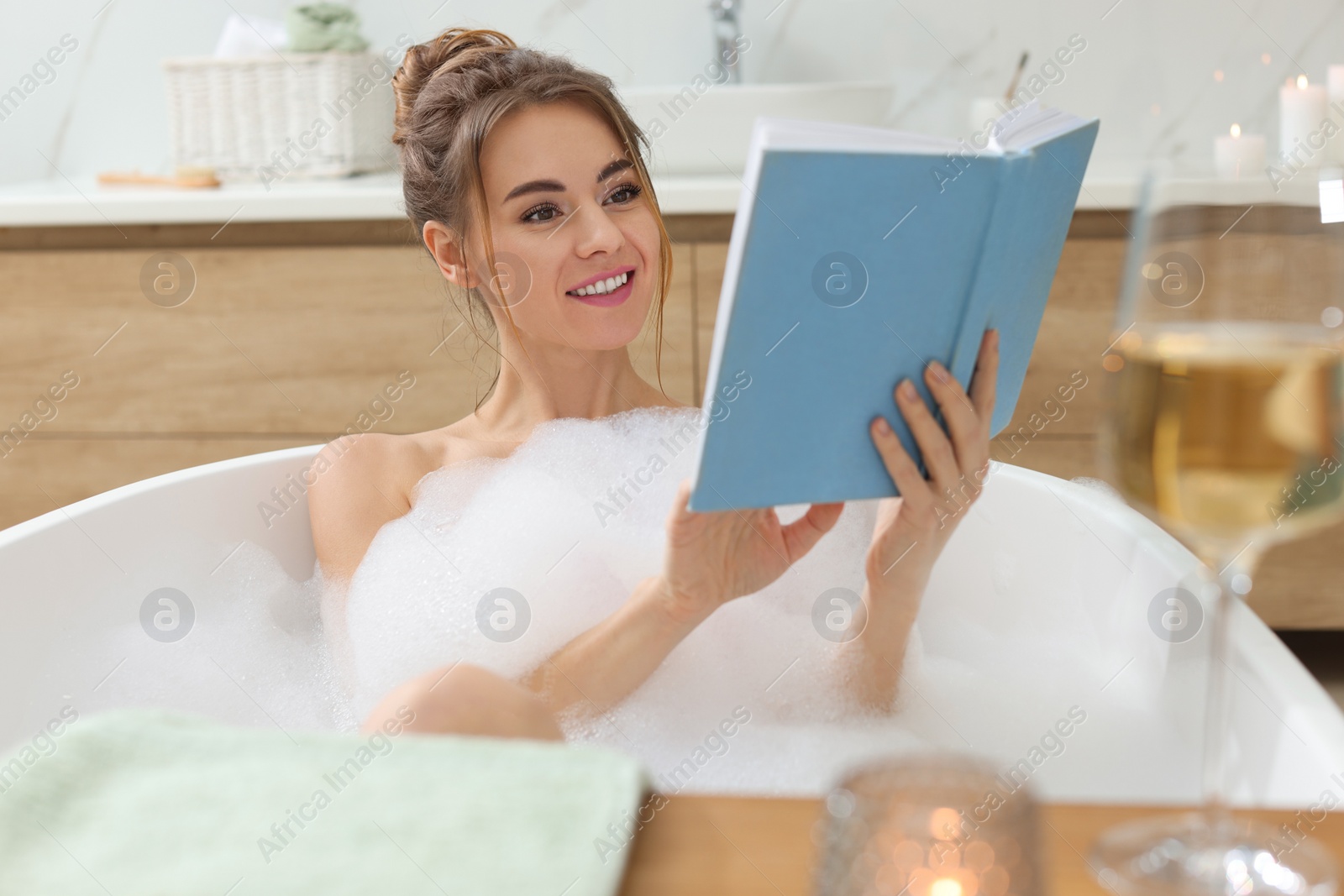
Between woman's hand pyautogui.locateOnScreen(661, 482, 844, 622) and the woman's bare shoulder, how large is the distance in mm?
432

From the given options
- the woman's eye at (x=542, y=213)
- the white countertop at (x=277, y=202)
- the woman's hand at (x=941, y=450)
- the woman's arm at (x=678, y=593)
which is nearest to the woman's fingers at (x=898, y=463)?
the woman's hand at (x=941, y=450)

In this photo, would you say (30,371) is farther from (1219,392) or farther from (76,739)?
(1219,392)

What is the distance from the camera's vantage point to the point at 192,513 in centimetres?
141

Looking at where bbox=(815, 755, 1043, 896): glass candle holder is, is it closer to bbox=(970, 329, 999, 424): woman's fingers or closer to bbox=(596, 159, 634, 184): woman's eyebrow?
bbox=(970, 329, 999, 424): woman's fingers

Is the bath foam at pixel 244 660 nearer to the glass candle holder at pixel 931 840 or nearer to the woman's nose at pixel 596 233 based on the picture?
the woman's nose at pixel 596 233

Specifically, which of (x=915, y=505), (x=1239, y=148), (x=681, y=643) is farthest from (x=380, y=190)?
(x=1239, y=148)

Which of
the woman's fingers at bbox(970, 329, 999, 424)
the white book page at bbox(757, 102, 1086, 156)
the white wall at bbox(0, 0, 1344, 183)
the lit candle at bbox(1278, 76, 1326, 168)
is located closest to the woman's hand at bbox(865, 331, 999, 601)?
the woman's fingers at bbox(970, 329, 999, 424)

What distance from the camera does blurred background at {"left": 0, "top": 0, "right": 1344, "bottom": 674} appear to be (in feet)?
6.11

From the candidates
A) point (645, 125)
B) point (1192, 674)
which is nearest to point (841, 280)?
point (1192, 674)

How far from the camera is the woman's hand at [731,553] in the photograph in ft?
3.23

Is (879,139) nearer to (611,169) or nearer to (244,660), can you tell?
(611,169)

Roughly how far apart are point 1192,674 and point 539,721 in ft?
2.05

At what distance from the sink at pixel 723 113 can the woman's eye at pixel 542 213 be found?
0.70 m

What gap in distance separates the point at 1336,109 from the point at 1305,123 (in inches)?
2.8
